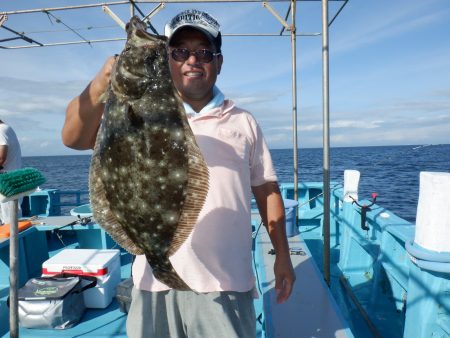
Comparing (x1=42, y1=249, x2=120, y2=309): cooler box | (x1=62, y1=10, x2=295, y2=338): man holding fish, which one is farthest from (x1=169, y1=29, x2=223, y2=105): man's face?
(x1=42, y1=249, x2=120, y2=309): cooler box

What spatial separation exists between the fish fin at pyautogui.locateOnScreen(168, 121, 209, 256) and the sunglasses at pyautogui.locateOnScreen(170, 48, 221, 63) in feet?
2.27

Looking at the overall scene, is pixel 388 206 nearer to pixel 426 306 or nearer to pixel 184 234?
pixel 426 306

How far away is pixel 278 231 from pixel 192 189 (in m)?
0.98

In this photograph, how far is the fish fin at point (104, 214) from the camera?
6.29 feet

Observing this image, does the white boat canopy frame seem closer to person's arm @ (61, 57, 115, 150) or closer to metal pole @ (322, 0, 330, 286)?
metal pole @ (322, 0, 330, 286)

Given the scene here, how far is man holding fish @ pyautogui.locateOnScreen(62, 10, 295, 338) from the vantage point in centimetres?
187

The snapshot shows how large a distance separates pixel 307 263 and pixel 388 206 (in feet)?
62.9

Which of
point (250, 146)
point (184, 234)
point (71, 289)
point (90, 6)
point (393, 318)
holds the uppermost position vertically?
point (90, 6)

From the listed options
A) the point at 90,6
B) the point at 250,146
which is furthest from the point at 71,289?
the point at 90,6

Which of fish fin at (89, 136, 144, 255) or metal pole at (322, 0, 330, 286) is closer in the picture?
fish fin at (89, 136, 144, 255)

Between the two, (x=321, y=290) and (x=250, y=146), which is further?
(x=321, y=290)

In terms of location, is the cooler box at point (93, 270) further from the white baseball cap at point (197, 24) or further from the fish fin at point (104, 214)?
the white baseball cap at point (197, 24)

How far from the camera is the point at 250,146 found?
97.0 inches

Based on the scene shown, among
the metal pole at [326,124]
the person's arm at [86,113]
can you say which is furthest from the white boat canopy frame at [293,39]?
the person's arm at [86,113]
